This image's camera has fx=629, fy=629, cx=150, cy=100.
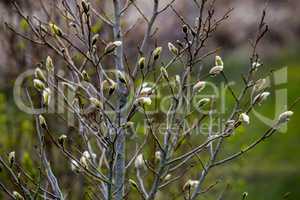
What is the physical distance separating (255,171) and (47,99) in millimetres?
10078

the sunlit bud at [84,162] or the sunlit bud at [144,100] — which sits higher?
the sunlit bud at [144,100]

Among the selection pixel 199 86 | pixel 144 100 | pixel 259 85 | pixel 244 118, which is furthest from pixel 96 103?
pixel 259 85

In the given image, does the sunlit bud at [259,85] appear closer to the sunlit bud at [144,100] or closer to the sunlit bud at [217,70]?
the sunlit bud at [217,70]

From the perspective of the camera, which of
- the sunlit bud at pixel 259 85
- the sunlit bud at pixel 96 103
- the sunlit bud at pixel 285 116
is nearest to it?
the sunlit bud at pixel 96 103

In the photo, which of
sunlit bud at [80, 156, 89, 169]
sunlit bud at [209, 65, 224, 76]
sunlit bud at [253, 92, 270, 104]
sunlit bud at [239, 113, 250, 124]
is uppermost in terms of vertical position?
sunlit bud at [209, 65, 224, 76]

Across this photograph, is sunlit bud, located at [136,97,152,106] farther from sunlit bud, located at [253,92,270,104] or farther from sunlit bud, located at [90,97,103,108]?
sunlit bud, located at [253,92,270,104]

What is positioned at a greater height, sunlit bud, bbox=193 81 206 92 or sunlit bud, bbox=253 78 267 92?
sunlit bud, bbox=253 78 267 92

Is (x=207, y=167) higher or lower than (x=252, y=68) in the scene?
lower

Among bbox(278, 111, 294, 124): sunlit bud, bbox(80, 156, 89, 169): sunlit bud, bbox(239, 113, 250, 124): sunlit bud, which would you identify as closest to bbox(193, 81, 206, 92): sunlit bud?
bbox(239, 113, 250, 124): sunlit bud

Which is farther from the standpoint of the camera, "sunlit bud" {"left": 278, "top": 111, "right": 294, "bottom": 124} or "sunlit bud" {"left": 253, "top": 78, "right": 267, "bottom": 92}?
"sunlit bud" {"left": 253, "top": 78, "right": 267, "bottom": 92}

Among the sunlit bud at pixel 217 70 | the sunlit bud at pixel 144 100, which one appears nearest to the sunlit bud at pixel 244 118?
the sunlit bud at pixel 217 70

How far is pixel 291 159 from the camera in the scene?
12523 mm

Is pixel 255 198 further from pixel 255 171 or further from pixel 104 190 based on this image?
pixel 104 190

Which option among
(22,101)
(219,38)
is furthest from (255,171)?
(22,101)
